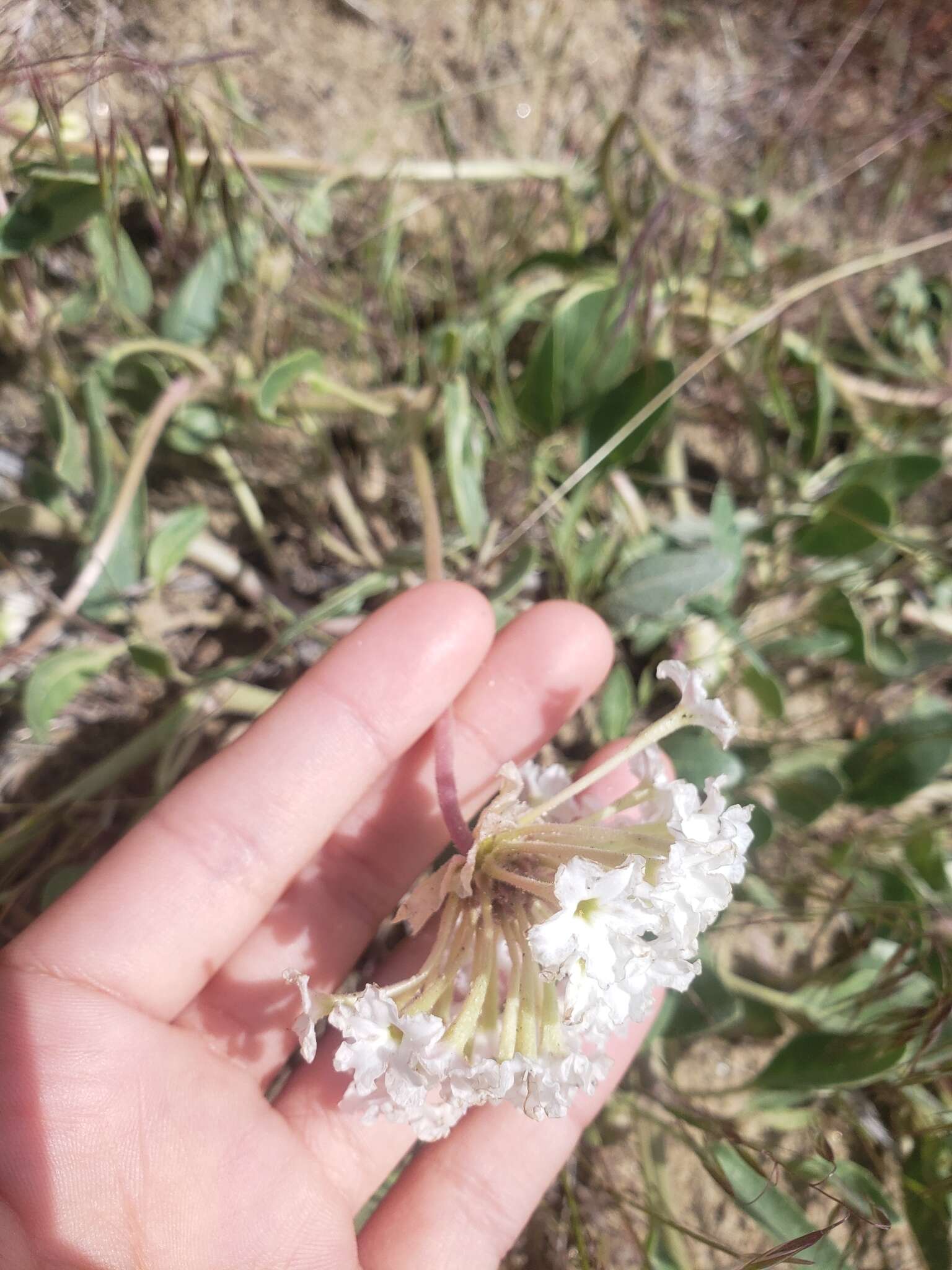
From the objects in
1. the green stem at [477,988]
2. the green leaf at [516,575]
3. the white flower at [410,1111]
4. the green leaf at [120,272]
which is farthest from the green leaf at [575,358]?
the white flower at [410,1111]

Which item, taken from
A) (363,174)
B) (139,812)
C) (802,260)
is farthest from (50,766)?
(802,260)

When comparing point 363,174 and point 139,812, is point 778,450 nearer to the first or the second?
point 363,174

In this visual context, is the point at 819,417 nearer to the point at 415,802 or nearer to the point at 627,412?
the point at 627,412

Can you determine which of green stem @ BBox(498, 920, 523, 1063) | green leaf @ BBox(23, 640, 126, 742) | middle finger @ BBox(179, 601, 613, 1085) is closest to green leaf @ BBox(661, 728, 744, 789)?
middle finger @ BBox(179, 601, 613, 1085)

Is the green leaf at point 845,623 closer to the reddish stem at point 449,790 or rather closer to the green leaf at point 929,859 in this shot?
the green leaf at point 929,859

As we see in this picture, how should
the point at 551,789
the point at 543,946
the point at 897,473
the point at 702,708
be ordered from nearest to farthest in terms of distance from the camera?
the point at 543,946 < the point at 702,708 < the point at 551,789 < the point at 897,473

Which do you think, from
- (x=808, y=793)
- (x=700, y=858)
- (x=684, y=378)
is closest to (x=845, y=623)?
(x=808, y=793)
